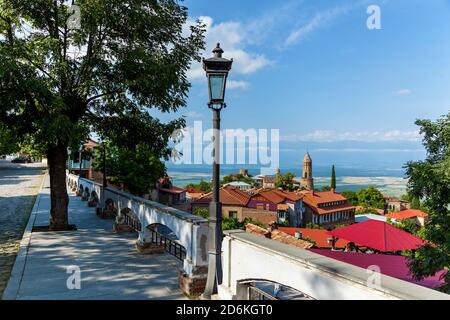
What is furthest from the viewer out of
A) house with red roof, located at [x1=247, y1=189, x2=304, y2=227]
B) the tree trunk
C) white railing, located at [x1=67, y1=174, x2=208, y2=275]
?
house with red roof, located at [x1=247, y1=189, x2=304, y2=227]

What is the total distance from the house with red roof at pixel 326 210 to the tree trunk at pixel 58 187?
6628cm

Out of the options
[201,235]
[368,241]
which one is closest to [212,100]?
[201,235]

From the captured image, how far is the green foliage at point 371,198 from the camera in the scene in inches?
4055

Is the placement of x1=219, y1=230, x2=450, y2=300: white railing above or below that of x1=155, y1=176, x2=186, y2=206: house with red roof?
above

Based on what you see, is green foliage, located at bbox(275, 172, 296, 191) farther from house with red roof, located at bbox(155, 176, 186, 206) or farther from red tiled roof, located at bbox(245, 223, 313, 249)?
red tiled roof, located at bbox(245, 223, 313, 249)

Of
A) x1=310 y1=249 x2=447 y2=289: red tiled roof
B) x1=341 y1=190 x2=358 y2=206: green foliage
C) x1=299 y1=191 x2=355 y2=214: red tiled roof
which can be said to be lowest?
x1=341 y1=190 x2=358 y2=206: green foliage

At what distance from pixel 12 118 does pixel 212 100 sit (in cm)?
899

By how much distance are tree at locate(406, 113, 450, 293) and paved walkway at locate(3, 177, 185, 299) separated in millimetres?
6969

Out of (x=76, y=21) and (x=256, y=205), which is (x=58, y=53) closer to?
(x=76, y=21)

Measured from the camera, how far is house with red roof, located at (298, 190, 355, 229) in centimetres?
7506

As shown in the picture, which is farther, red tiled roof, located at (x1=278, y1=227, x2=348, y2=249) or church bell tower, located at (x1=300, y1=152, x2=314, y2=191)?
church bell tower, located at (x1=300, y1=152, x2=314, y2=191)

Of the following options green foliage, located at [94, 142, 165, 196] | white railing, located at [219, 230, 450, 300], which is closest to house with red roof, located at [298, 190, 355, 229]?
green foliage, located at [94, 142, 165, 196]

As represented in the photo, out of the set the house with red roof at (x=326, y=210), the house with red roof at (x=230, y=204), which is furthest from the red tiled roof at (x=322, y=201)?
the house with red roof at (x=230, y=204)

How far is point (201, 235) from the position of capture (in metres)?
6.91
